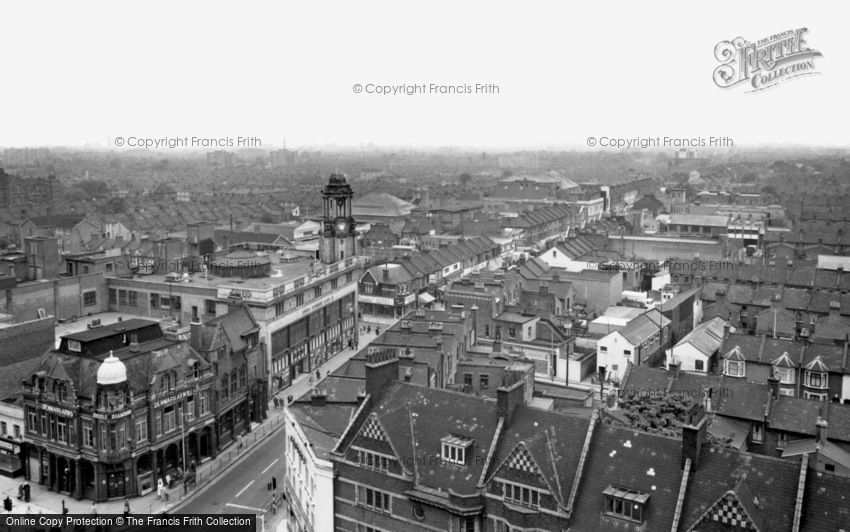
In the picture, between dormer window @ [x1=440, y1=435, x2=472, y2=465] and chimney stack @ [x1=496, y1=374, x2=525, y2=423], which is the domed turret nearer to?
dormer window @ [x1=440, y1=435, x2=472, y2=465]

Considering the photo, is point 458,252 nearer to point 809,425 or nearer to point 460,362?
point 460,362

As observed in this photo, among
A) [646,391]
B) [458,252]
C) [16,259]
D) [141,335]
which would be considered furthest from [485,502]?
[458,252]

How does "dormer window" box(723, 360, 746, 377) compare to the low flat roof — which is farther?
"dormer window" box(723, 360, 746, 377)

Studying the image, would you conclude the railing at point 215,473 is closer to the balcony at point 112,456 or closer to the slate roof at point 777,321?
the balcony at point 112,456

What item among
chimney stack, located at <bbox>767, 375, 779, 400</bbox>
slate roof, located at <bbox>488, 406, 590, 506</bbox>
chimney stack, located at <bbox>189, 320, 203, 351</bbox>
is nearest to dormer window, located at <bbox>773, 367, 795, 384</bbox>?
chimney stack, located at <bbox>767, 375, 779, 400</bbox>

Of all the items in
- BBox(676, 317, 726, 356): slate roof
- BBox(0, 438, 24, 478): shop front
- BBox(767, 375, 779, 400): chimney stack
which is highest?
BBox(767, 375, 779, 400): chimney stack

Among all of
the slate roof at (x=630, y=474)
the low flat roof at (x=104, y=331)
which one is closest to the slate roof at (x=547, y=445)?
the slate roof at (x=630, y=474)
